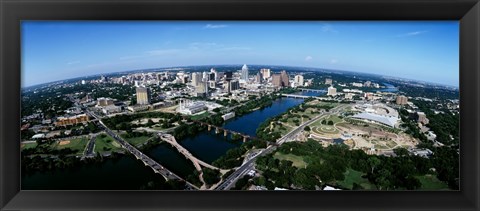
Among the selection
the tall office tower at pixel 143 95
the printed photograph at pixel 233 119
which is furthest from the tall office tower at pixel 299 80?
the tall office tower at pixel 143 95

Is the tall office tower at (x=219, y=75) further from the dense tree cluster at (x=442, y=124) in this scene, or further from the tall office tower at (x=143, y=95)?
the dense tree cluster at (x=442, y=124)

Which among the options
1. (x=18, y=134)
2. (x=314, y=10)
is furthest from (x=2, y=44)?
(x=314, y=10)

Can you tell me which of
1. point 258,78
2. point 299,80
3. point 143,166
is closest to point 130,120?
point 143,166

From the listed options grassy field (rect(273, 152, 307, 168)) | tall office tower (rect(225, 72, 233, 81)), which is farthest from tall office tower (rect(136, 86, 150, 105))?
grassy field (rect(273, 152, 307, 168))

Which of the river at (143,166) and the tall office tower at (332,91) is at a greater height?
the tall office tower at (332,91)

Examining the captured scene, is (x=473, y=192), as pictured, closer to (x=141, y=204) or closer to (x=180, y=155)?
(x=141, y=204)

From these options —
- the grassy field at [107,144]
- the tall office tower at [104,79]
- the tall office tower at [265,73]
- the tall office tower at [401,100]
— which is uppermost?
the tall office tower at [265,73]
